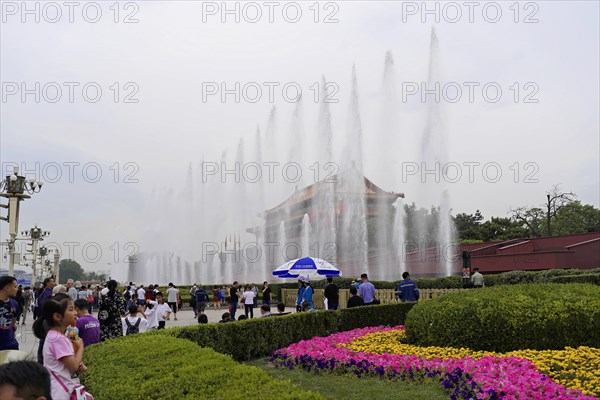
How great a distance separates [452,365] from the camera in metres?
7.57

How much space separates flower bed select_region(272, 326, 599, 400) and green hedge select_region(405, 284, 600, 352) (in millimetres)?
433

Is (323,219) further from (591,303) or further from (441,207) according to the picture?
(591,303)

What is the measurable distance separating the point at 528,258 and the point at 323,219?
14.1 m

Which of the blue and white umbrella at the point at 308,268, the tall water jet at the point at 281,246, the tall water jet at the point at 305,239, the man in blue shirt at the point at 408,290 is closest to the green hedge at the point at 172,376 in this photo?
the man in blue shirt at the point at 408,290

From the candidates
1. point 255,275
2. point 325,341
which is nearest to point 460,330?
point 325,341

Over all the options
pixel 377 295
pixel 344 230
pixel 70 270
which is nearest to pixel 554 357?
pixel 377 295

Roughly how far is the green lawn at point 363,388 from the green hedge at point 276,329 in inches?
81.7

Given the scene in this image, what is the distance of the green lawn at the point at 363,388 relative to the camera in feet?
22.6

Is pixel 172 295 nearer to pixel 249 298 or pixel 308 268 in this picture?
pixel 249 298

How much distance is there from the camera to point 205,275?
45.8 metres

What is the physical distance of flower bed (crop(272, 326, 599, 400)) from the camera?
20.4ft

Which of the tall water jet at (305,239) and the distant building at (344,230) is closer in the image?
the distant building at (344,230)

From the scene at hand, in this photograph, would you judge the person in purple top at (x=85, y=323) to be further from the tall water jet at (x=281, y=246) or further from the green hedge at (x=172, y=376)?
the tall water jet at (x=281, y=246)

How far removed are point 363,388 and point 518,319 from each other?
3.07 meters
